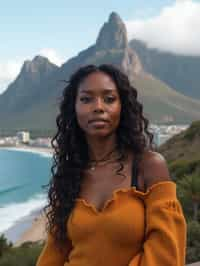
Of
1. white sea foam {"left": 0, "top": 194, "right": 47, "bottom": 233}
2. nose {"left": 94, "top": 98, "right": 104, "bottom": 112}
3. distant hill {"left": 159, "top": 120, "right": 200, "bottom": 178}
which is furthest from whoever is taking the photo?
white sea foam {"left": 0, "top": 194, "right": 47, "bottom": 233}

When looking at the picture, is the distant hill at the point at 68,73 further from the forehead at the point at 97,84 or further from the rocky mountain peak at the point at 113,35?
the forehead at the point at 97,84

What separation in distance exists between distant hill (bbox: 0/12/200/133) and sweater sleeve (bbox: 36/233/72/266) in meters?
110

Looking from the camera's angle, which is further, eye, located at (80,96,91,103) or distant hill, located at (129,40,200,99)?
distant hill, located at (129,40,200,99)

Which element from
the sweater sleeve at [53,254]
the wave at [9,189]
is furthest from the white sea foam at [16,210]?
the sweater sleeve at [53,254]

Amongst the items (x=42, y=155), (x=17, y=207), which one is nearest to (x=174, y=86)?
(x=42, y=155)

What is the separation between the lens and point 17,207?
38.7 metres

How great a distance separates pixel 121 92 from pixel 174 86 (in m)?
160

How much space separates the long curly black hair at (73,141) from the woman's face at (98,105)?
0.03 m

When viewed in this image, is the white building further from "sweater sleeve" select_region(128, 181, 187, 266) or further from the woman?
"sweater sleeve" select_region(128, 181, 187, 266)

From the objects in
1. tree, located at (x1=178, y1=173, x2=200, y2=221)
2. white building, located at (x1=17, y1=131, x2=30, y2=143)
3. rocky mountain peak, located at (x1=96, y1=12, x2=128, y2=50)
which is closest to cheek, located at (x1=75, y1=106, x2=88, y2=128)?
tree, located at (x1=178, y1=173, x2=200, y2=221)

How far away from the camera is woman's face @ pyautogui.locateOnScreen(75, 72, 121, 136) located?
57.6 inches

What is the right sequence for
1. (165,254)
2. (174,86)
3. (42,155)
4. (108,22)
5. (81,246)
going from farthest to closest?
1. (108,22)
2. (174,86)
3. (42,155)
4. (81,246)
5. (165,254)

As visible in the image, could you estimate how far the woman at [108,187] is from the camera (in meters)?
1.34

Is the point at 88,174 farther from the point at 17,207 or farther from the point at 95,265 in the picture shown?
the point at 17,207
